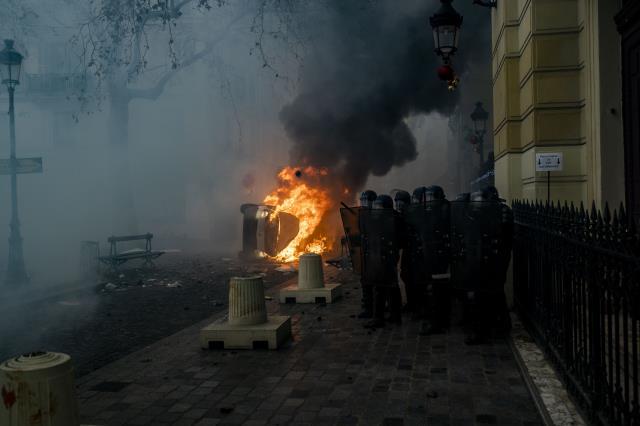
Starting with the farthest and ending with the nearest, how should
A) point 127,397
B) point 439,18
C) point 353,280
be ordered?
point 353,280 < point 439,18 < point 127,397

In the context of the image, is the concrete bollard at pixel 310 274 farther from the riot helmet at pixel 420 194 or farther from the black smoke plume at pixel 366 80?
the black smoke plume at pixel 366 80

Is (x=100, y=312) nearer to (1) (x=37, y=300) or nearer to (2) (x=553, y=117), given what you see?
(1) (x=37, y=300)

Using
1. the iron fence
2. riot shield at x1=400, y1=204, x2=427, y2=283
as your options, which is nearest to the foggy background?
riot shield at x1=400, y1=204, x2=427, y2=283

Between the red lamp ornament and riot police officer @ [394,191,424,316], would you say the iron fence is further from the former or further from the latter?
the red lamp ornament

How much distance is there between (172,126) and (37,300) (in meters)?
21.1

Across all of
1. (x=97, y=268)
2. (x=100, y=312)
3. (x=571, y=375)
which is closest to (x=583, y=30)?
(x=571, y=375)

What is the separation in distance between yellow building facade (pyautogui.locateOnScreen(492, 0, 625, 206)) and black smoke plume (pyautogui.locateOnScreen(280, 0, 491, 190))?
32.4 ft

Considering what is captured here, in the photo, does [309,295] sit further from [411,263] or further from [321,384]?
[321,384]

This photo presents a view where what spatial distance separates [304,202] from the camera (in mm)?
18562

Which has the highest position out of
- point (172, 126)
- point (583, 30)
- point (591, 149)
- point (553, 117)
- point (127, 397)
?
point (172, 126)

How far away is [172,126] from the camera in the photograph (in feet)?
98.9

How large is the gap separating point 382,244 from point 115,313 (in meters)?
4.24

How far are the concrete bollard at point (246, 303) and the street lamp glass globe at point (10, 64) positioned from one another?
8368 millimetres

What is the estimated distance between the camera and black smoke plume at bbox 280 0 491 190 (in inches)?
726
